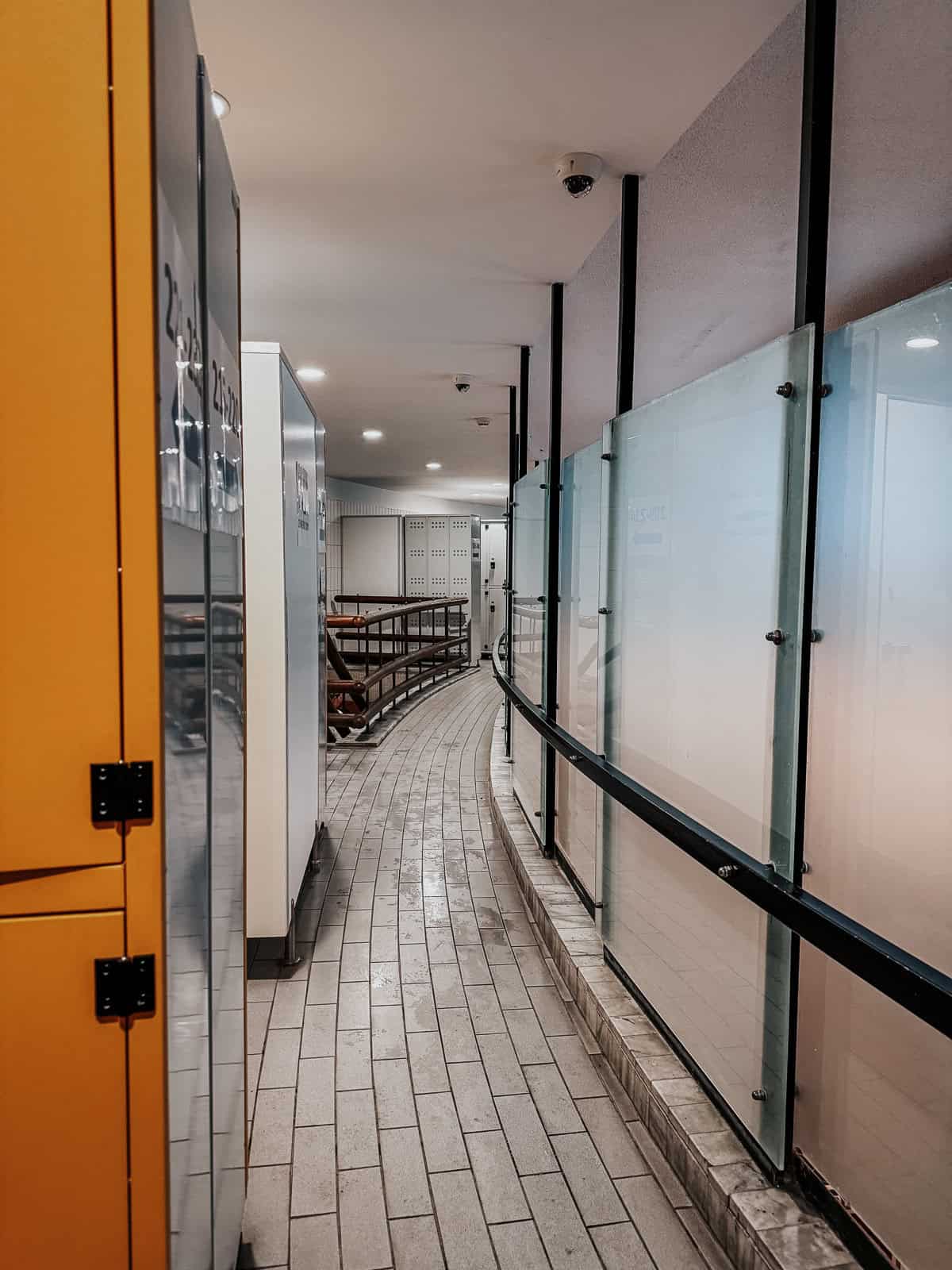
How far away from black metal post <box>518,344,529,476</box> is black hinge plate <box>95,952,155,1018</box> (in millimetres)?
5183

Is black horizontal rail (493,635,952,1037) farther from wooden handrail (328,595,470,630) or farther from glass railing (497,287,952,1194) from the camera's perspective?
wooden handrail (328,595,470,630)

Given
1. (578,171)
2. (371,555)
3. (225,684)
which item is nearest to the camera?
(225,684)

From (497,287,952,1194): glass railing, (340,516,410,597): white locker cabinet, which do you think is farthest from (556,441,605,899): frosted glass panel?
(340,516,410,597): white locker cabinet

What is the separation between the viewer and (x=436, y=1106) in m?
2.60

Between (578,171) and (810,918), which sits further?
(578,171)

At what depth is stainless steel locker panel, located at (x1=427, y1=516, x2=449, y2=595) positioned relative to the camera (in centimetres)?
1376

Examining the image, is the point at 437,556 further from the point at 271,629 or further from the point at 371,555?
the point at 271,629

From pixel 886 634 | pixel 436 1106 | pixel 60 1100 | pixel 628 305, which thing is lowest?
A: pixel 436 1106

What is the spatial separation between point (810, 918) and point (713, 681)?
2.50ft

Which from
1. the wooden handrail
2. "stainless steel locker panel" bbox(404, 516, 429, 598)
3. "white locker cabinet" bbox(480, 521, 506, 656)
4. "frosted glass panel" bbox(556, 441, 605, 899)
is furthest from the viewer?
"white locker cabinet" bbox(480, 521, 506, 656)

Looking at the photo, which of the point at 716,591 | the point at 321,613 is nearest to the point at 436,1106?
the point at 716,591

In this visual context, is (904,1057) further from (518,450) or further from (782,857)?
(518,450)

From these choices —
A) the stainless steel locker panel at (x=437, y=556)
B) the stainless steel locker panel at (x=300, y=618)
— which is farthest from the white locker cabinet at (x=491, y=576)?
the stainless steel locker panel at (x=300, y=618)

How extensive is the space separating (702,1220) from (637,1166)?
24 centimetres
